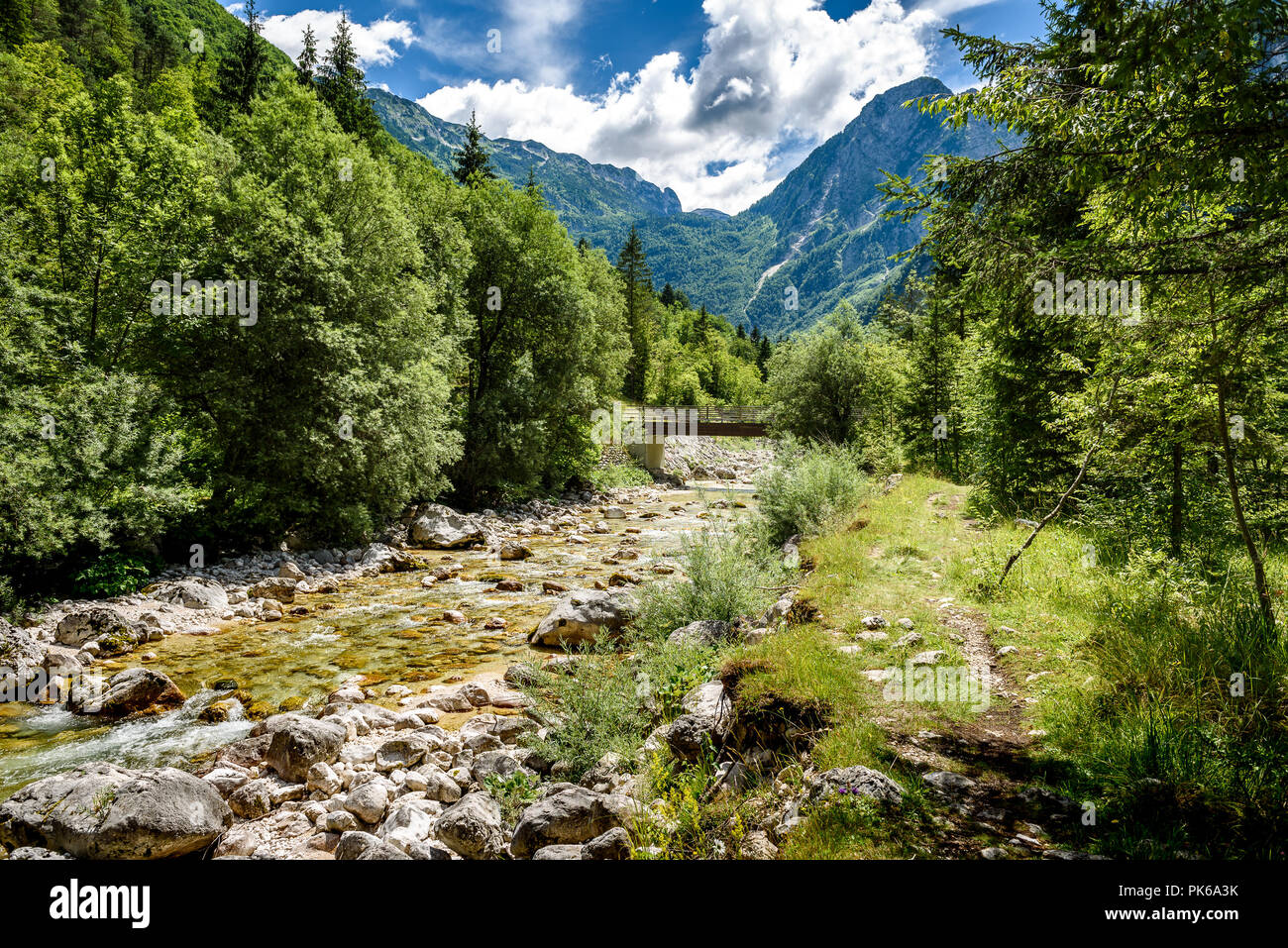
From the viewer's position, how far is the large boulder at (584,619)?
10.9 meters

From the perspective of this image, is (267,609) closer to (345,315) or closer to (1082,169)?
(345,315)

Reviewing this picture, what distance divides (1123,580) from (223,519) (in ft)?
62.6

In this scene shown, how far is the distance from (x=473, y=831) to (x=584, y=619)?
6.09 meters

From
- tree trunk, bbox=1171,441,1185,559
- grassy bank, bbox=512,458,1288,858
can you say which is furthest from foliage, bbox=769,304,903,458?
grassy bank, bbox=512,458,1288,858

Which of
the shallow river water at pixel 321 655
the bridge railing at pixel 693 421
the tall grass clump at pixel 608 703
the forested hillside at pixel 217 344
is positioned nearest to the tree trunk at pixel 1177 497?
the tall grass clump at pixel 608 703

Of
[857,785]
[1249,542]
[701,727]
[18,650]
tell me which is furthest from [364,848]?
[18,650]

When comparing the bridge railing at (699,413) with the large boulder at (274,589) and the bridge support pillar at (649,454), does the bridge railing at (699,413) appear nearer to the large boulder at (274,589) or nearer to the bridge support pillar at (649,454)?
the bridge support pillar at (649,454)

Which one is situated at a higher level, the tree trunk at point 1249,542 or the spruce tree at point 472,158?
the spruce tree at point 472,158

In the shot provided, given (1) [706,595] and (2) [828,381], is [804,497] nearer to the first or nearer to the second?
(1) [706,595]

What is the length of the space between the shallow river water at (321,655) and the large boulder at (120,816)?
4.24 ft

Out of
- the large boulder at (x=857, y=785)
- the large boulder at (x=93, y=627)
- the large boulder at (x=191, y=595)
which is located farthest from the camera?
the large boulder at (x=191, y=595)

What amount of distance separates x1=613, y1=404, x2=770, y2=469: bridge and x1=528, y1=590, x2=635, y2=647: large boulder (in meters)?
26.6

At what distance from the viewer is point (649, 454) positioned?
147 ft
